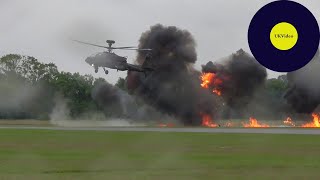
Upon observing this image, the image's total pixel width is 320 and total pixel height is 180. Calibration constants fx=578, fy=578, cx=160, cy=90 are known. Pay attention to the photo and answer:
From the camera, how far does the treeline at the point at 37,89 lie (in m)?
51.7

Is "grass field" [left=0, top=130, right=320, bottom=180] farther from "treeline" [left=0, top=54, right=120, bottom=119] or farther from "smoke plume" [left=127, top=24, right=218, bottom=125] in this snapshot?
"smoke plume" [left=127, top=24, right=218, bottom=125]

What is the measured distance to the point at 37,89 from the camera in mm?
66062

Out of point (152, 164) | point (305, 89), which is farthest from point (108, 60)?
point (152, 164)

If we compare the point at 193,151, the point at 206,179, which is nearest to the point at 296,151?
the point at 193,151

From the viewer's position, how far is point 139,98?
104 meters

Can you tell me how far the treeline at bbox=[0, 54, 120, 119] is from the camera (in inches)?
2036

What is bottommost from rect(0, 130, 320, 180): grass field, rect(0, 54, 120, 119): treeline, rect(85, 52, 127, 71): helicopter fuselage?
rect(0, 130, 320, 180): grass field

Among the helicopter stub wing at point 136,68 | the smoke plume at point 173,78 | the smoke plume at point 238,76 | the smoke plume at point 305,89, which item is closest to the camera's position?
the helicopter stub wing at point 136,68

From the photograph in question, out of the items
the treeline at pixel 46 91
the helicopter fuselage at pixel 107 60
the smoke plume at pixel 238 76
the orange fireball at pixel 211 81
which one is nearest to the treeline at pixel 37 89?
the treeline at pixel 46 91

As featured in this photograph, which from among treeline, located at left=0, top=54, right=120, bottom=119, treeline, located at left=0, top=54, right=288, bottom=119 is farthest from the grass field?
treeline, located at left=0, top=54, right=288, bottom=119

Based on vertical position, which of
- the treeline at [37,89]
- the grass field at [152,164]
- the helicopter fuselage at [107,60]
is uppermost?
the helicopter fuselage at [107,60]

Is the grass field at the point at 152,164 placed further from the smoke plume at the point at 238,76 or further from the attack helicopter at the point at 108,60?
the smoke plume at the point at 238,76

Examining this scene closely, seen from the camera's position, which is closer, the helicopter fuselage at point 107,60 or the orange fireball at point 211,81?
the helicopter fuselage at point 107,60

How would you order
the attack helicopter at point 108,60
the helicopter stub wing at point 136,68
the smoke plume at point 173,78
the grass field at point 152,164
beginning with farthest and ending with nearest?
the smoke plume at point 173,78, the helicopter stub wing at point 136,68, the attack helicopter at point 108,60, the grass field at point 152,164
